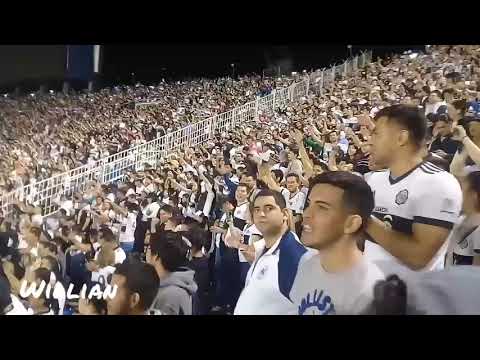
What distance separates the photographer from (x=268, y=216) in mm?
4109

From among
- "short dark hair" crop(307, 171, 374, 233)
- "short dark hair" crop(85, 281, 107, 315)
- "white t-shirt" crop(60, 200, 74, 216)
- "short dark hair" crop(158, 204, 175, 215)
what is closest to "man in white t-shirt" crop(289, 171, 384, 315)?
"short dark hair" crop(307, 171, 374, 233)

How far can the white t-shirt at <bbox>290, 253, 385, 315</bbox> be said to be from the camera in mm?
3961

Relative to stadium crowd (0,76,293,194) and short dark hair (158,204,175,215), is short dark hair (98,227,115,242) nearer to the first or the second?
short dark hair (158,204,175,215)

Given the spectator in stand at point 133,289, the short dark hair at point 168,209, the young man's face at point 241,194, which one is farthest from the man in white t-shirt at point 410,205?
the spectator in stand at point 133,289

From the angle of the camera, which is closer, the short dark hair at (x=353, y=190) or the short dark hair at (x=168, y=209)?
the short dark hair at (x=353, y=190)

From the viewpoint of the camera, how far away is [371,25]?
4137mm

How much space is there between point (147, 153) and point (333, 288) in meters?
1.42

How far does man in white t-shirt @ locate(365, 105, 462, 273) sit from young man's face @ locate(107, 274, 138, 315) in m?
1.46

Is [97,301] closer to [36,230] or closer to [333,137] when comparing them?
[36,230]

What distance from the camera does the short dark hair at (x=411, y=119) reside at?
13.0ft

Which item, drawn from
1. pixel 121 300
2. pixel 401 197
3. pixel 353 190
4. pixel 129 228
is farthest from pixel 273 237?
pixel 121 300

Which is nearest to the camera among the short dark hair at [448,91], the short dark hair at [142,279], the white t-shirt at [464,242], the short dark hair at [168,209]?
the white t-shirt at [464,242]

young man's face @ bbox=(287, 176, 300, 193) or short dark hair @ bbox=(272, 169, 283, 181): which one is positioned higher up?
short dark hair @ bbox=(272, 169, 283, 181)

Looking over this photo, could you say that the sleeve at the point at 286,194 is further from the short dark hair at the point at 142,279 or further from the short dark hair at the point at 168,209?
the short dark hair at the point at 142,279
